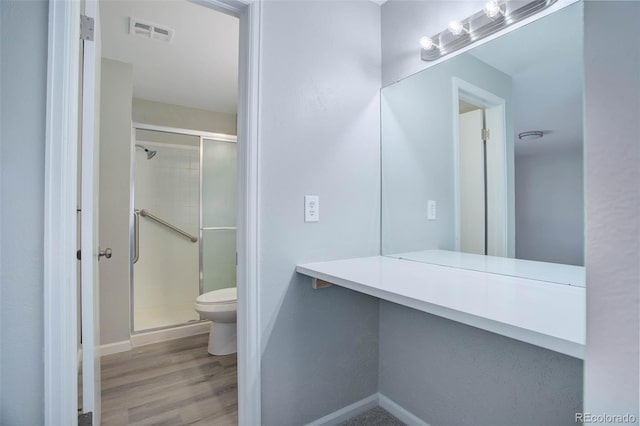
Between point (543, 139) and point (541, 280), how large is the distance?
0.53m

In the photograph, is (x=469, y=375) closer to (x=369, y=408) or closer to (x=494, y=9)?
(x=369, y=408)

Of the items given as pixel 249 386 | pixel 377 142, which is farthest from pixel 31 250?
pixel 377 142

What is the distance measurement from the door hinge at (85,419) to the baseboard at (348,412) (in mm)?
893

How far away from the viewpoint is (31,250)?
95cm

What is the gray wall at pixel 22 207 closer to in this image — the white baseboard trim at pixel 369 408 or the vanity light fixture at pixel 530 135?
the white baseboard trim at pixel 369 408

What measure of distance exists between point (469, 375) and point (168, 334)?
2453mm

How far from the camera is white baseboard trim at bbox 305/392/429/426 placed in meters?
1.53

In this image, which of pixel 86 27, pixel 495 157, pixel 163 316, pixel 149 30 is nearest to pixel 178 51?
pixel 149 30

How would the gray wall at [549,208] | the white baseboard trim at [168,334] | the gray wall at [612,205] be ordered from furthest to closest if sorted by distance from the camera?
1. the white baseboard trim at [168,334]
2. the gray wall at [549,208]
3. the gray wall at [612,205]

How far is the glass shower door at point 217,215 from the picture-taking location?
313 cm

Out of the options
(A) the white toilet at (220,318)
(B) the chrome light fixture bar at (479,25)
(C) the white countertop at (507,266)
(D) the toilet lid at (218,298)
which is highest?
(B) the chrome light fixture bar at (479,25)

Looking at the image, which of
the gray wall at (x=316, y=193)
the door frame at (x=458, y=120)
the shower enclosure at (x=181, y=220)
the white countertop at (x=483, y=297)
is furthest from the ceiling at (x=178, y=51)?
the white countertop at (x=483, y=297)

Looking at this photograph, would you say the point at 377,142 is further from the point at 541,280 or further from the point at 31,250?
the point at 31,250

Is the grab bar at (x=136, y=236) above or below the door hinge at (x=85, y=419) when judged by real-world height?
above
